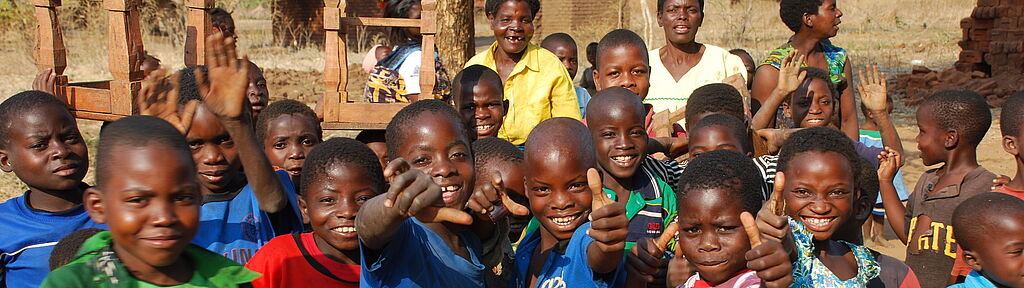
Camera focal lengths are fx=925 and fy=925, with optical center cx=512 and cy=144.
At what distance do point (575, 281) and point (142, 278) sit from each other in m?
1.12

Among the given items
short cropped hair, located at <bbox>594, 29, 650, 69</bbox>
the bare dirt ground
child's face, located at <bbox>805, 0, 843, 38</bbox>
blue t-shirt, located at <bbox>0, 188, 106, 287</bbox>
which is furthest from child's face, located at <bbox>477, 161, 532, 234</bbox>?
the bare dirt ground

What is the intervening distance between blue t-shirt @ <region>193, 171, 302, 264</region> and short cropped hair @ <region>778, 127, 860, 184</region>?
1540mm

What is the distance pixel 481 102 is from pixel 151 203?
2102mm

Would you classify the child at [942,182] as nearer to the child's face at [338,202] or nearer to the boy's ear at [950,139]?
the boy's ear at [950,139]

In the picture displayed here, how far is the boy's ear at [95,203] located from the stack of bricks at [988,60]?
1013 cm

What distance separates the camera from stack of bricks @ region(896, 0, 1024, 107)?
34.2 ft

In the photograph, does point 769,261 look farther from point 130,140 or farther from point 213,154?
point 213,154

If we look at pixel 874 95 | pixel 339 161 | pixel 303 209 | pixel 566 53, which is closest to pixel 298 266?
pixel 339 161

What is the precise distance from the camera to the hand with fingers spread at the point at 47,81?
164 inches

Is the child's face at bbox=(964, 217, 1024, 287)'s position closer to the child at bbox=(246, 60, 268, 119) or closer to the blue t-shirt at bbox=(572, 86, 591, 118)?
the blue t-shirt at bbox=(572, 86, 591, 118)

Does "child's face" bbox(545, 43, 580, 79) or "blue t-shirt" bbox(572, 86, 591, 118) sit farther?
"child's face" bbox(545, 43, 580, 79)

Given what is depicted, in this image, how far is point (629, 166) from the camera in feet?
10.7

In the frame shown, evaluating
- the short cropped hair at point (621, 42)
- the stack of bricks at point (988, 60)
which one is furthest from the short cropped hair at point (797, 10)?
the stack of bricks at point (988, 60)

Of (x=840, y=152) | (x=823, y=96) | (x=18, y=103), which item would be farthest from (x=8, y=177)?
(x=840, y=152)
